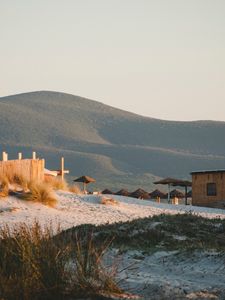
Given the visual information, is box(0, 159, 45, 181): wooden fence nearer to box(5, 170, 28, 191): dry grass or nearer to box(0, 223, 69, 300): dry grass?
box(5, 170, 28, 191): dry grass

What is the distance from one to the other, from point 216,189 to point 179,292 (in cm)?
3354

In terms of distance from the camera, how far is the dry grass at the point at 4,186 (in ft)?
89.0

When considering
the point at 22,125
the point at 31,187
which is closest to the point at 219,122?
the point at 22,125

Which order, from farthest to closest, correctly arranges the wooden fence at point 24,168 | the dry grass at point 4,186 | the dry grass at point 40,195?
the wooden fence at point 24,168
the dry grass at point 40,195
the dry grass at point 4,186

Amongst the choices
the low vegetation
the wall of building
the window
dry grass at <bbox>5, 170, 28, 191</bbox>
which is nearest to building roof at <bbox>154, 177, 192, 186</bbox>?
the wall of building

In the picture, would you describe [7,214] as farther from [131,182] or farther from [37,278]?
[131,182]

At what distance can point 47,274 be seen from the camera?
8.89 metres

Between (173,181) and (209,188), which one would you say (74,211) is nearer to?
(209,188)

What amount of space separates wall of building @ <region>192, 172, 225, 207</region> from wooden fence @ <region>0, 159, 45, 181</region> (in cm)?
1326

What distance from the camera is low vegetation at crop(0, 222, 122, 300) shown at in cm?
859

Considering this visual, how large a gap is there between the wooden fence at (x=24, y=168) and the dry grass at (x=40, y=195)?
4.99 feet

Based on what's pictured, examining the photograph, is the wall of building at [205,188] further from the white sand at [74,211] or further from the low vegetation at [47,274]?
the low vegetation at [47,274]

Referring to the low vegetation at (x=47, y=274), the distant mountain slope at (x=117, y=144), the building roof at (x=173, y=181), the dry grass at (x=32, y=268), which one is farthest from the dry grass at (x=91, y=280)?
the distant mountain slope at (x=117, y=144)

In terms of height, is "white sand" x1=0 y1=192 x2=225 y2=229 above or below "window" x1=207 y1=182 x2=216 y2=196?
below
